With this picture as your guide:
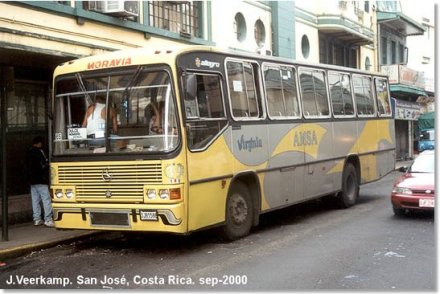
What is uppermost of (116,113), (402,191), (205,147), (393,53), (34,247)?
(393,53)

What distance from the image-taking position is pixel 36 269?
25.1 ft

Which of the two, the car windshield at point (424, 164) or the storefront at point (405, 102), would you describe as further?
the storefront at point (405, 102)

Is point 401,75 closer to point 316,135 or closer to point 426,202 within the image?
point 316,135

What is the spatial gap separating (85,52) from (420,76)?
26.6 m

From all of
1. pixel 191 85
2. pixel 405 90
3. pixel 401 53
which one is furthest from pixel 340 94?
pixel 401 53

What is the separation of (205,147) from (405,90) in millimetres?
25157

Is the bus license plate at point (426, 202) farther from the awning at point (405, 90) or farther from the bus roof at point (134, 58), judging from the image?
the awning at point (405, 90)

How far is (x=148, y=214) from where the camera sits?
776 cm

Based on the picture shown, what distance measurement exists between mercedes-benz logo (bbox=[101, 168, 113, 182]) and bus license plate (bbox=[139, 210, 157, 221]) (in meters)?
0.68

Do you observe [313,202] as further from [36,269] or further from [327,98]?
[36,269]

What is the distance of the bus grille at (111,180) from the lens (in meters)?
7.79

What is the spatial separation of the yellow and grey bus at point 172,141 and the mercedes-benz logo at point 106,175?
0.6 inches

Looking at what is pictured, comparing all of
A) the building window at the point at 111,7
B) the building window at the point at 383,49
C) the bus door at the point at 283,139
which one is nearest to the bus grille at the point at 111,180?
the bus door at the point at 283,139

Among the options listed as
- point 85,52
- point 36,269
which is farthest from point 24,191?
point 36,269
